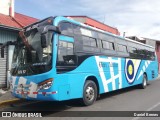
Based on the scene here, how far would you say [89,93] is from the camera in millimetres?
9484

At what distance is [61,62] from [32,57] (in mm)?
910

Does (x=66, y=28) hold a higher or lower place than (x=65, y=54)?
higher

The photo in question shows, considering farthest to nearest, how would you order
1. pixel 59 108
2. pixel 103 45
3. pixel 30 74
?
pixel 103 45 < pixel 59 108 < pixel 30 74

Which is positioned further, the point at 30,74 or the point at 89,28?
the point at 89,28

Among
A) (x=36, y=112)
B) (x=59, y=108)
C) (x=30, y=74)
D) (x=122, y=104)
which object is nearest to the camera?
(x=30, y=74)

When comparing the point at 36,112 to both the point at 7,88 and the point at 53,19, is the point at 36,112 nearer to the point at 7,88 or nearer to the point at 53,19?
the point at 53,19

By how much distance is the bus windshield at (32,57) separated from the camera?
773 centimetres

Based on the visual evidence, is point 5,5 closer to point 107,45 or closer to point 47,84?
point 107,45

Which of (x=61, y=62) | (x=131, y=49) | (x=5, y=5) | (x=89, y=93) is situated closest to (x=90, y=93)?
(x=89, y=93)

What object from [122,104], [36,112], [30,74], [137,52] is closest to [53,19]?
[30,74]

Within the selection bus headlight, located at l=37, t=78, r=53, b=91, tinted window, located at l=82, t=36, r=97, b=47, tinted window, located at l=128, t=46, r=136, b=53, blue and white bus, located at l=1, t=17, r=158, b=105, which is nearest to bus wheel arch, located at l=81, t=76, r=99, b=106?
blue and white bus, located at l=1, t=17, r=158, b=105

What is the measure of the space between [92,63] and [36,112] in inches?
112

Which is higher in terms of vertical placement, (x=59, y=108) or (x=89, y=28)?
(x=89, y=28)

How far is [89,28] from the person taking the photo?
10.2 meters
